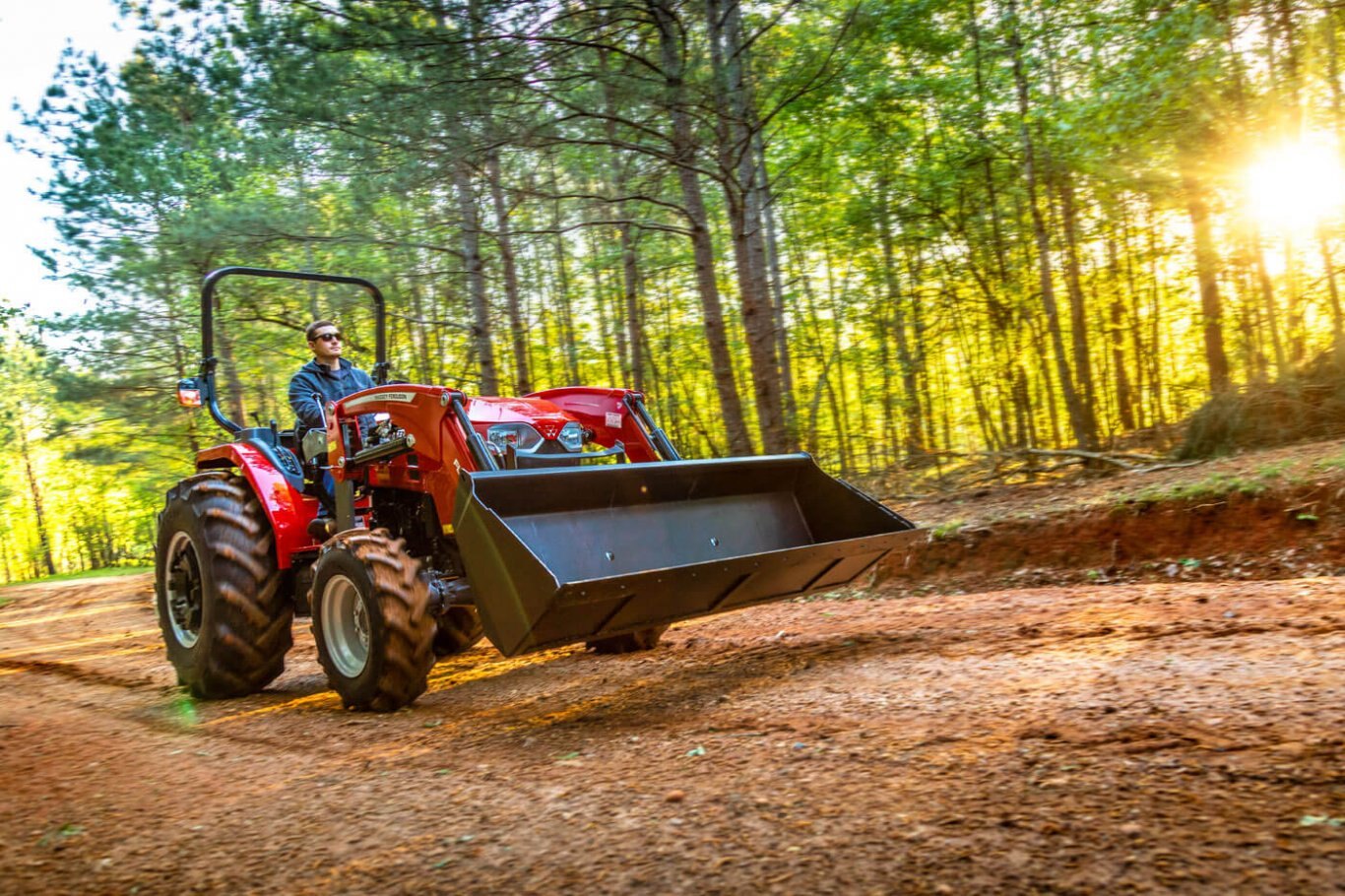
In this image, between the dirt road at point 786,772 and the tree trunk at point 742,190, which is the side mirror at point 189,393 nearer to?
the dirt road at point 786,772

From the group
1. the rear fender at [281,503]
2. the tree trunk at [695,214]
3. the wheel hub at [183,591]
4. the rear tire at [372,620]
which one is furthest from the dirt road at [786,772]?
the tree trunk at [695,214]

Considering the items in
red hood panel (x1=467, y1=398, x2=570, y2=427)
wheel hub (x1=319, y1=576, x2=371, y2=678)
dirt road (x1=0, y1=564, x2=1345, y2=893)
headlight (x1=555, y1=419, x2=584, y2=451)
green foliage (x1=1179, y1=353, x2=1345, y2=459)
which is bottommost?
dirt road (x1=0, y1=564, x2=1345, y2=893)

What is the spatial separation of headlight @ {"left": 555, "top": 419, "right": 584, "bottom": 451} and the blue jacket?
1742 millimetres

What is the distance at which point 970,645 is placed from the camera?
458 cm

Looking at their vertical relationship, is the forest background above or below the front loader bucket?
above

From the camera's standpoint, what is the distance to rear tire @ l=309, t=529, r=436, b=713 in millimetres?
4316

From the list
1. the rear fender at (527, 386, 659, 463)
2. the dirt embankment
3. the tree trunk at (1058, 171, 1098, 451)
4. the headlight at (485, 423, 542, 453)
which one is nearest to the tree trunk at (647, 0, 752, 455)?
the rear fender at (527, 386, 659, 463)

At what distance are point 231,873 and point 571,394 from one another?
3.68 meters

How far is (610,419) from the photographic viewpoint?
578cm

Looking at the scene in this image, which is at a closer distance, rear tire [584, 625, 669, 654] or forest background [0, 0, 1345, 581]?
rear tire [584, 625, 669, 654]

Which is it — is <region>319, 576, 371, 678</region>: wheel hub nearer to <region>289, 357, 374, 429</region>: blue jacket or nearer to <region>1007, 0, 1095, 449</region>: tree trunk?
<region>289, 357, 374, 429</region>: blue jacket

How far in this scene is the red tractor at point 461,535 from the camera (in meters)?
4.04

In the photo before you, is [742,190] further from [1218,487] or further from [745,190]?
[1218,487]

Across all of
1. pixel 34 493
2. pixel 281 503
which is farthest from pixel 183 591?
pixel 34 493
